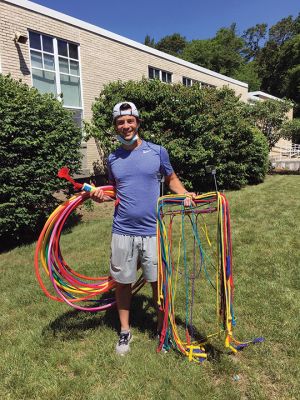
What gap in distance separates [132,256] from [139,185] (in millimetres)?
583

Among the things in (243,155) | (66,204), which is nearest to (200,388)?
(66,204)

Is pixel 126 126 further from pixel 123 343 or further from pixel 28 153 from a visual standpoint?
pixel 28 153

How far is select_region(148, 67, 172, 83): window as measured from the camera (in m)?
15.9

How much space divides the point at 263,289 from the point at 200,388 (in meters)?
1.62

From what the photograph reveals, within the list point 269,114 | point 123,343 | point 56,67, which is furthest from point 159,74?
point 123,343

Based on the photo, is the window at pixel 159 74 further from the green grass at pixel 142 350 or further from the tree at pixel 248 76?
the tree at pixel 248 76

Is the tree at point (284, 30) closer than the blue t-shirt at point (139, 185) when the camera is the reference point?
No

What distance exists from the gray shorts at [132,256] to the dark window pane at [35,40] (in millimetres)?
10299

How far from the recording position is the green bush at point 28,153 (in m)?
5.57

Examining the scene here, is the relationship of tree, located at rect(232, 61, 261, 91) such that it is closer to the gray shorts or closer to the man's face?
the man's face

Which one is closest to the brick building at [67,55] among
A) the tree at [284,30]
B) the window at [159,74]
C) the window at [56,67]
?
the window at [56,67]

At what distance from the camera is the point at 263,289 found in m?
3.65

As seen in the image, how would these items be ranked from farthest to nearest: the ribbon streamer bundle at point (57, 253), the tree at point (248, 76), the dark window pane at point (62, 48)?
the tree at point (248, 76) → the dark window pane at point (62, 48) → the ribbon streamer bundle at point (57, 253)

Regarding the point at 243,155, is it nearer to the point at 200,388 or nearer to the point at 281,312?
the point at 281,312
